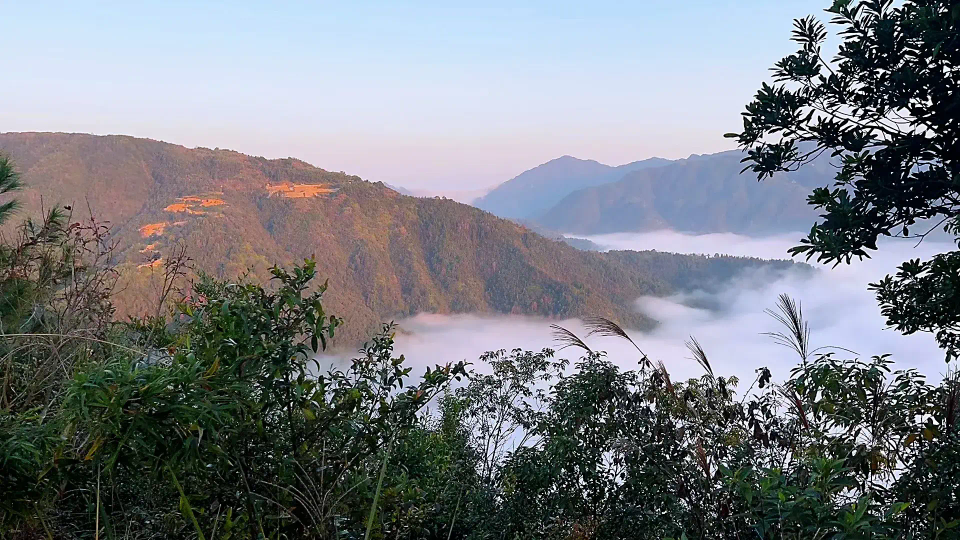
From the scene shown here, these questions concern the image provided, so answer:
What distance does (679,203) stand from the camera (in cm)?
15838

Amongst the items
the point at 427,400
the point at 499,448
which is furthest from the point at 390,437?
the point at 499,448

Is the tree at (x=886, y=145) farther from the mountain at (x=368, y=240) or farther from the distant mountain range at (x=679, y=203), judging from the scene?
the distant mountain range at (x=679, y=203)

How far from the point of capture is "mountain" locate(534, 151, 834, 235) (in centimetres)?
13538

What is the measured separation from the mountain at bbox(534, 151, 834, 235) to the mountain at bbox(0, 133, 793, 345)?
244 feet

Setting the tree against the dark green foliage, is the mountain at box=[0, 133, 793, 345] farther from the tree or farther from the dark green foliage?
the tree

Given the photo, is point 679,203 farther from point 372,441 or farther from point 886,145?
point 372,441

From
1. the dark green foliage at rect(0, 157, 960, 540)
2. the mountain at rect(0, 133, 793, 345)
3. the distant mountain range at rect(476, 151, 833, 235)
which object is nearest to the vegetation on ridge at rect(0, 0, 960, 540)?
the dark green foliage at rect(0, 157, 960, 540)

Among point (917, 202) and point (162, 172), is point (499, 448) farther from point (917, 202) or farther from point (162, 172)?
point (162, 172)

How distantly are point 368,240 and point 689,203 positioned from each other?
375ft

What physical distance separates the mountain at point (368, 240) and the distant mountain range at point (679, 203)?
244 feet

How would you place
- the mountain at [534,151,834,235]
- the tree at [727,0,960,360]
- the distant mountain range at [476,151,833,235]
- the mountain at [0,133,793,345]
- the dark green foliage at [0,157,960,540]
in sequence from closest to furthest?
the dark green foliage at [0,157,960,540], the tree at [727,0,960,360], the mountain at [0,133,793,345], the mountain at [534,151,834,235], the distant mountain range at [476,151,833,235]

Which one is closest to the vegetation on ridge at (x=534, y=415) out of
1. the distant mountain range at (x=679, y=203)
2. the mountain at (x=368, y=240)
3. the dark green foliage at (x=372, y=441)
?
the dark green foliage at (x=372, y=441)

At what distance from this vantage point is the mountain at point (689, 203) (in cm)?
13538

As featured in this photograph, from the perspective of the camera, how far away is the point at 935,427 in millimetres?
1858
